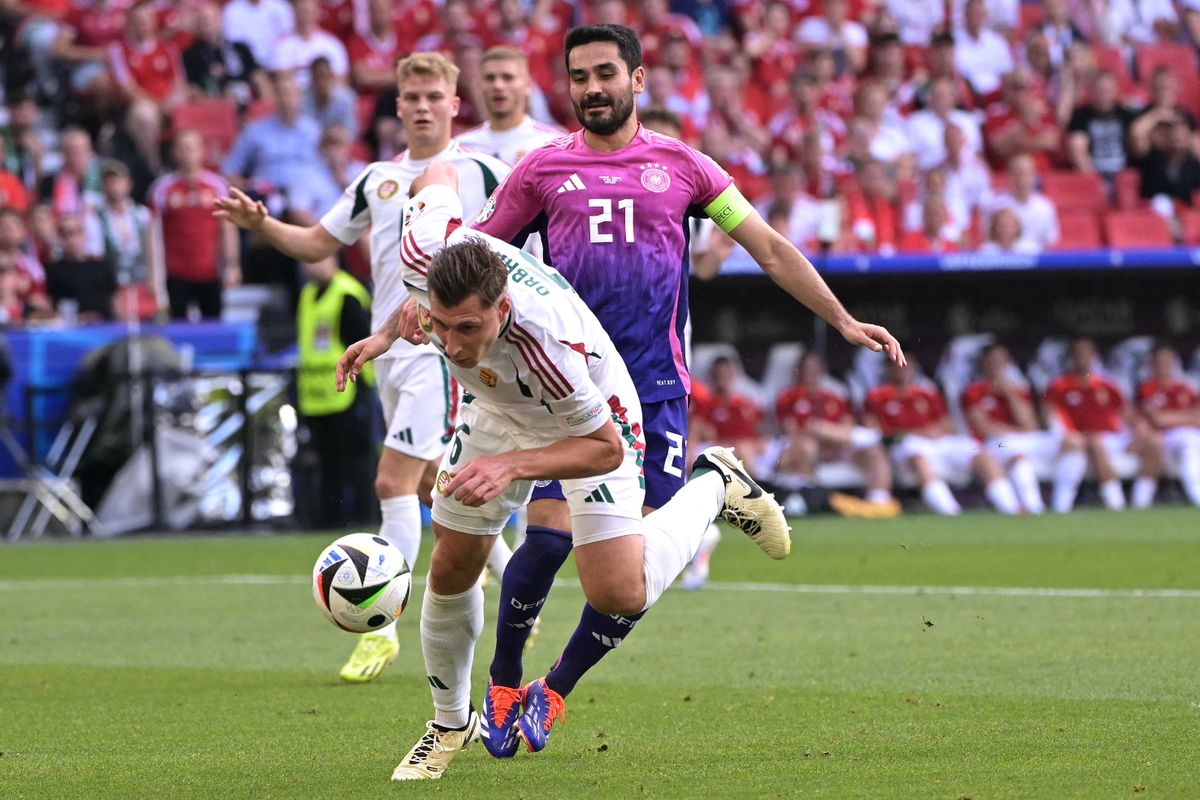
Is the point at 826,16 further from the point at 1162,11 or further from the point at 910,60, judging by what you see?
the point at 1162,11

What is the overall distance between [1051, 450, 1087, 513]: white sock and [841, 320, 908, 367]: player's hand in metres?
12.4

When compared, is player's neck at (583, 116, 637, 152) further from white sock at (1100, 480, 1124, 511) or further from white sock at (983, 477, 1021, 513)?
white sock at (1100, 480, 1124, 511)

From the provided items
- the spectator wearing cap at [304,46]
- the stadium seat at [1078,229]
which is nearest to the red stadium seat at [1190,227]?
the stadium seat at [1078,229]

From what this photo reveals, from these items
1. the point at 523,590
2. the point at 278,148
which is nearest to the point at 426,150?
the point at 523,590

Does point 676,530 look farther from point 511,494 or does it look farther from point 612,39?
point 612,39

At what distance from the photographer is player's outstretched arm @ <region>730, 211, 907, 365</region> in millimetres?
6324

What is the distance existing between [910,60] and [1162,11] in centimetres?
361

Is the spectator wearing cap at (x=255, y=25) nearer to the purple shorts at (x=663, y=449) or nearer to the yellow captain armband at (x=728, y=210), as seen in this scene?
the yellow captain armband at (x=728, y=210)

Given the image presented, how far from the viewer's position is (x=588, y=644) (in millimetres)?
6195

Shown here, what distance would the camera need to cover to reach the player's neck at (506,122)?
383 inches

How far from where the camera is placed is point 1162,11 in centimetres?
2273

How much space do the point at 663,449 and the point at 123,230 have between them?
11.7m

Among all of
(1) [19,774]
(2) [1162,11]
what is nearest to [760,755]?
(1) [19,774]

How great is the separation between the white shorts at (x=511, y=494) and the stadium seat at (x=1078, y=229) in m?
14.0
